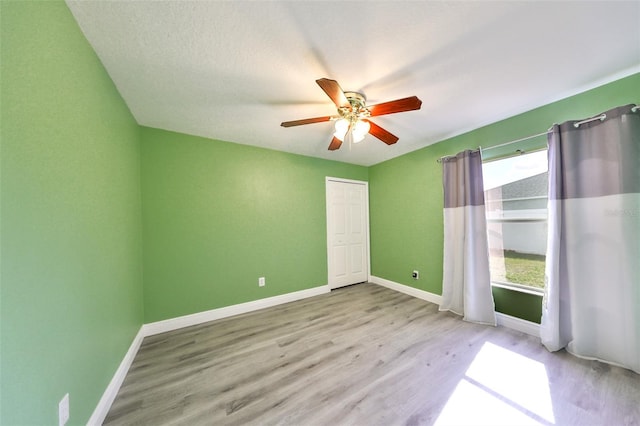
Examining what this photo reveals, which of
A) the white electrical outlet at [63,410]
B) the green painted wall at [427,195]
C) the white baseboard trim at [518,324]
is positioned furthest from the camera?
the white baseboard trim at [518,324]

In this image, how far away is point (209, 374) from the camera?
165 centimetres

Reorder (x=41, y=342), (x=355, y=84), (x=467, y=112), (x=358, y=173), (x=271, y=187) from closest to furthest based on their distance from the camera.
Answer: (x=41, y=342) < (x=355, y=84) < (x=467, y=112) < (x=271, y=187) < (x=358, y=173)

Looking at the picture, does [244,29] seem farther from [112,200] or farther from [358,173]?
[358,173]

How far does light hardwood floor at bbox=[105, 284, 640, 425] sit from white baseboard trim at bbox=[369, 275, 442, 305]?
0.56 m

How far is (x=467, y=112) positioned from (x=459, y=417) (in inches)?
105

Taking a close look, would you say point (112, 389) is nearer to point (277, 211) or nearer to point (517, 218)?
point (277, 211)

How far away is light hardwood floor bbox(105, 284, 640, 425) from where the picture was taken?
1275 mm

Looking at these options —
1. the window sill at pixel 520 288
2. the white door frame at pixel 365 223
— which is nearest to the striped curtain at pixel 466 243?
the window sill at pixel 520 288

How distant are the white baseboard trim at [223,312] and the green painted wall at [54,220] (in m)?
0.83

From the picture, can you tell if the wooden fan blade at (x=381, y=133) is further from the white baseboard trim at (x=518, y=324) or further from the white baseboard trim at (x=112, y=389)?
the white baseboard trim at (x=112, y=389)

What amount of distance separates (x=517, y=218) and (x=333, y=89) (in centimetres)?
250

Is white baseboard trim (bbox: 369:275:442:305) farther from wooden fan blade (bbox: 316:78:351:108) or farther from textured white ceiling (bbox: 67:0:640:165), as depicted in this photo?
wooden fan blade (bbox: 316:78:351:108)

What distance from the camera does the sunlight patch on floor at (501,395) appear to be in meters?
1.24

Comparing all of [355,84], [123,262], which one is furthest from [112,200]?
[355,84]
